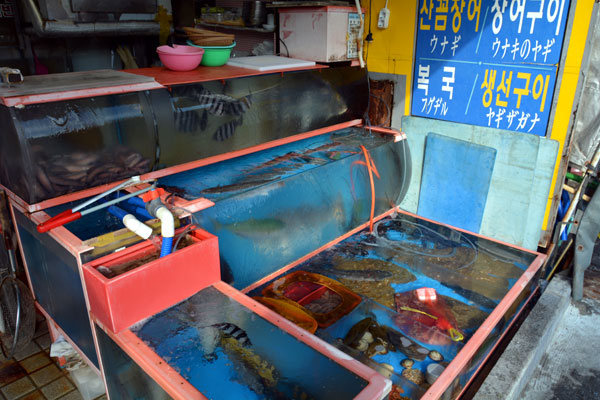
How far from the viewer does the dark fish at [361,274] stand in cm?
319

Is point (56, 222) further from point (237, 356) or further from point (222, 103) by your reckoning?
point (222, 103)

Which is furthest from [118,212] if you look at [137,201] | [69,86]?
[69,86]

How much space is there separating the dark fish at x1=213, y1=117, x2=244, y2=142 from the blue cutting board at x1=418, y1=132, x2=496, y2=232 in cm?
192

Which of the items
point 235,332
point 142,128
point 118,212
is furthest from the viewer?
point 142,128

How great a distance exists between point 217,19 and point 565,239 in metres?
4.13

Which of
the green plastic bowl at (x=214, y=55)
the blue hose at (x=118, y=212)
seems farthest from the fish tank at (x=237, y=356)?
the green plastic bowl at (x=214, y=55)

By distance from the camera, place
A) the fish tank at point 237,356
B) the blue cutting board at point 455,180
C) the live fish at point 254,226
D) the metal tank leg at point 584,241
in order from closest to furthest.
Answer: the fish tank at point 237,356, the live fish at point 254,226, the metal tank leg at point 584,241, the blue cutting board at point 455,180

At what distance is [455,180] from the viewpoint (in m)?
3.98

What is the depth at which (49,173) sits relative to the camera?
2189 millimetres

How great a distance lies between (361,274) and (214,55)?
1.99 meters

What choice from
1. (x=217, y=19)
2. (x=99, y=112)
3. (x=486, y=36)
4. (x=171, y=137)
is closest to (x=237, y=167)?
(x=171, y=137)

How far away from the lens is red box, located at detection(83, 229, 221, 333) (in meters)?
1.77

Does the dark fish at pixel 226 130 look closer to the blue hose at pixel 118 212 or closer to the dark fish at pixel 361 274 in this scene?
the blue hose at pixel 118 212

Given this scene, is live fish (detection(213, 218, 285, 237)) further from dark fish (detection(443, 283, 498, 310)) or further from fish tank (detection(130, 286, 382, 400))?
dark fish (detection(443, 283, 498, 310))
